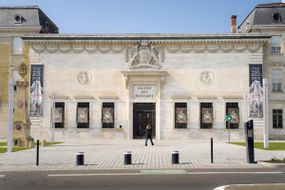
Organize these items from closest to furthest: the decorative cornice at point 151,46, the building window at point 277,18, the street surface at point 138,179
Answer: the street surface at point 138,179
the decorative cornice at point 151,46
the building window at point 277,18

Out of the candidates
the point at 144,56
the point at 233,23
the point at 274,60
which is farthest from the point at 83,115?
the point at 274,60

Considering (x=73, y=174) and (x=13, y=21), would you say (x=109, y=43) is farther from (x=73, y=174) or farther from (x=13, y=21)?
(x=73, y=174)

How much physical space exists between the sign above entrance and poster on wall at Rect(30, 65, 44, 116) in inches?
380

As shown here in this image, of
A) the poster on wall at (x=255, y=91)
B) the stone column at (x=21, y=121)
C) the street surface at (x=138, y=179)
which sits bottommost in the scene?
the street surface at (x=138, y=179)

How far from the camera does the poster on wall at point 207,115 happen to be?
4053cm

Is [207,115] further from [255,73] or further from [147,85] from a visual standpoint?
[147,85]

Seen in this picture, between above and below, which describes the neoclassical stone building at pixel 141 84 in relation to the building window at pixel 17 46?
below

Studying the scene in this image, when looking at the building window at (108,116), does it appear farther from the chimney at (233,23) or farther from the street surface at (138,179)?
the street surface at (138,179)

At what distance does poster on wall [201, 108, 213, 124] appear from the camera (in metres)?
40.5

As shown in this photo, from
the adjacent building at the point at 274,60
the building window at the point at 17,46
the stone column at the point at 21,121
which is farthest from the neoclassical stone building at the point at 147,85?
the stone column at the point at 21,121

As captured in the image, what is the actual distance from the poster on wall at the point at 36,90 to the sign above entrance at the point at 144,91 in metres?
9.66

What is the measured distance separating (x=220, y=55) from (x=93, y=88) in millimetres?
13430

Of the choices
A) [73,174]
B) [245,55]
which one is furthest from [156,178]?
[245,55]

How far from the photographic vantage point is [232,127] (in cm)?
4038
